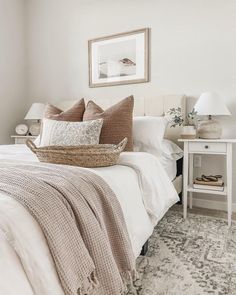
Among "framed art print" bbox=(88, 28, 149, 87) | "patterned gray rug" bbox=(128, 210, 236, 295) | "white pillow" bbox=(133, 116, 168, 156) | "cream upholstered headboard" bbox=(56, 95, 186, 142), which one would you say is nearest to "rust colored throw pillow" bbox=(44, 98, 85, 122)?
"white pillow" bbox=(133, 116, 168, 156)

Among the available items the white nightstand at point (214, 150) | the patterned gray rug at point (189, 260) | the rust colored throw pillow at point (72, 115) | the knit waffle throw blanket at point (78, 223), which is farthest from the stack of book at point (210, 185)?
the knit waffle throw blanket at point (78, 223)

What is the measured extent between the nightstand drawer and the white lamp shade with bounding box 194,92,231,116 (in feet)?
0.92

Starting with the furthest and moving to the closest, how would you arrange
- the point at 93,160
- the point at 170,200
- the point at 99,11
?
the point at 99,11
the point at 170,200
the point at 93,160

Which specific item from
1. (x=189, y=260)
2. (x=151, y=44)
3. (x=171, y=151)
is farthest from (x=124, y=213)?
(x=151, y=44)

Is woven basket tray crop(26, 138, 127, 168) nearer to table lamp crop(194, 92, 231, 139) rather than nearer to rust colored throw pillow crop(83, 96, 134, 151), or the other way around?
rust colored throw pillow crop(83, 96, 134, 151)

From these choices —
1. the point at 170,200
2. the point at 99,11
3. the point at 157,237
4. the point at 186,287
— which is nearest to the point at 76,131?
the point at 170,200

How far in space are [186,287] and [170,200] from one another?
2.06ft

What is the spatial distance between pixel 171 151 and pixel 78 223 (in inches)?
63.7

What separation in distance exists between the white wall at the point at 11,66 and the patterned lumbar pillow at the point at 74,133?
172cm

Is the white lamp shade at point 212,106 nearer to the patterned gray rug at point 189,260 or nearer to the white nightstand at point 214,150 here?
the white nightstand at point 214,150

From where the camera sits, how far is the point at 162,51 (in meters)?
2.83

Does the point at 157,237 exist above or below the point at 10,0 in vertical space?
below

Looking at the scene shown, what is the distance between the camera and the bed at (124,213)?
743mm

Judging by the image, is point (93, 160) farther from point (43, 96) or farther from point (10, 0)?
point (10, 0)
